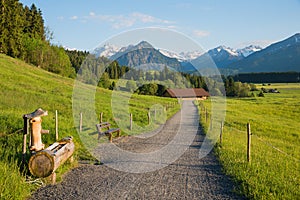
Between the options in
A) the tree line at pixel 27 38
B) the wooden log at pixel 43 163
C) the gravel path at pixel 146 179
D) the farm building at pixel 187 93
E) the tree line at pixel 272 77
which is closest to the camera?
the gravel path at pixel 146 179

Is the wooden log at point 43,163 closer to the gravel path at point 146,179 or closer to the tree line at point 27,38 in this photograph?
the gravel path at point 146,179

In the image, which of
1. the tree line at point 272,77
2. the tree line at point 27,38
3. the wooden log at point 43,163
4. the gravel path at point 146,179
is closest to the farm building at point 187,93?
the tree line at point 27,38

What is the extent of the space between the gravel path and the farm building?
71.1 meters

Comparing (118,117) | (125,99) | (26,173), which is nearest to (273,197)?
(26,173)

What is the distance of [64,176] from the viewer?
861 cm

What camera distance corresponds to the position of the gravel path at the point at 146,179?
23.8 feet

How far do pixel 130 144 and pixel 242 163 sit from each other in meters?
5.65

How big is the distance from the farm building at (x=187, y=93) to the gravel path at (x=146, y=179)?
71089 mm

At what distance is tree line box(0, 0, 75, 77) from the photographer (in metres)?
50.8

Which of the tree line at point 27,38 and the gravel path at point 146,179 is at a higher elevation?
the tree line at point 27,38

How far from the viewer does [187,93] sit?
9381 cm

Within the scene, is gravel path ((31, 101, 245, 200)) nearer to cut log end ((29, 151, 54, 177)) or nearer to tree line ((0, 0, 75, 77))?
cut log end ((29, 151, 54, 177))

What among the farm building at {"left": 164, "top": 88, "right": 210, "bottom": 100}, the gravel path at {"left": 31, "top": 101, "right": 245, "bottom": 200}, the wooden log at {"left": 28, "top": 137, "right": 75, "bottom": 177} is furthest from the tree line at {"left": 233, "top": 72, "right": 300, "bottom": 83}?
the wooden log at {"left": 28, "top": 137, "right": 75, "bottom": 177}

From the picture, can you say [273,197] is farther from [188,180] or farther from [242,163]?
[242,163]
